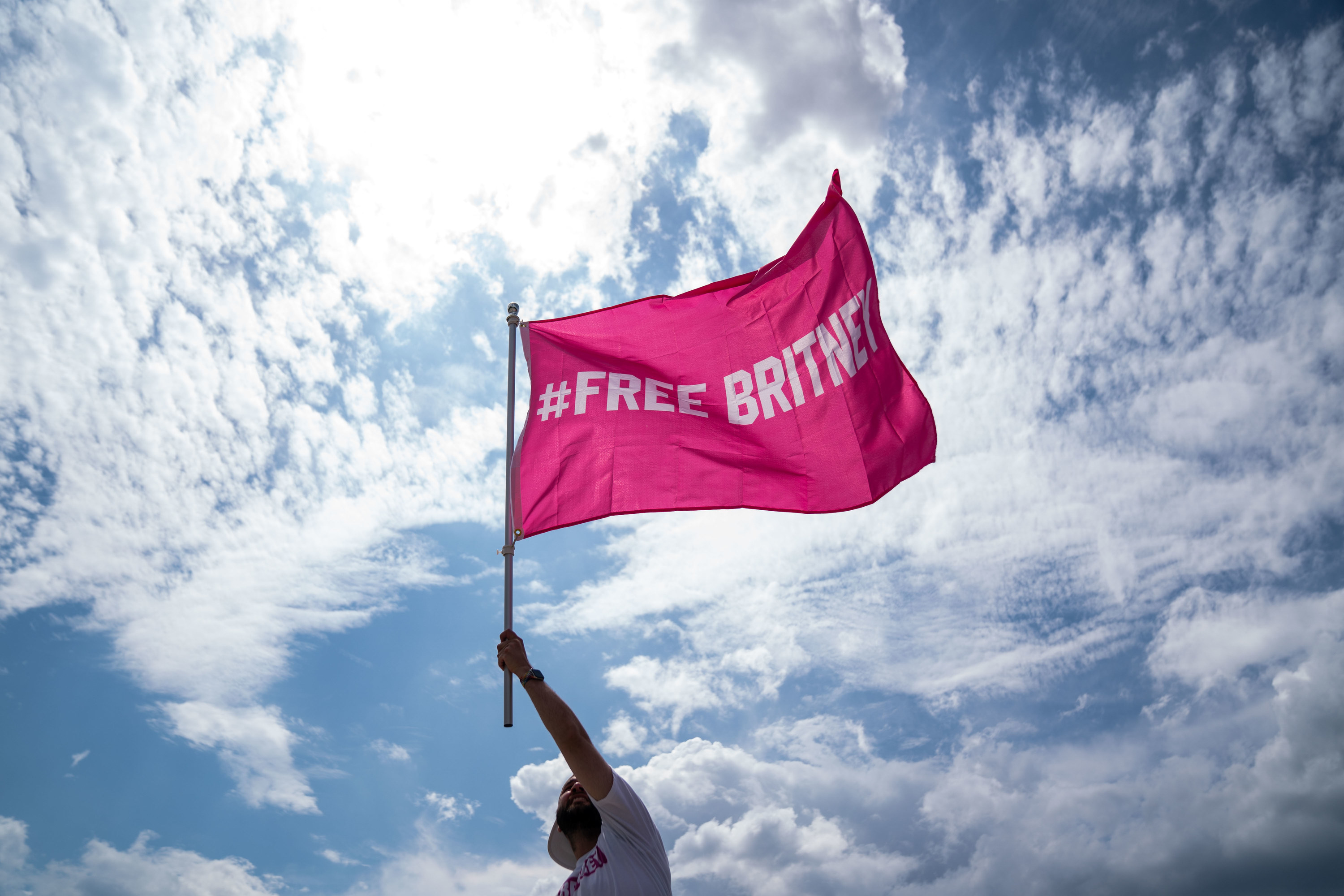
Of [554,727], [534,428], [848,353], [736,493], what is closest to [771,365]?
[848,353]

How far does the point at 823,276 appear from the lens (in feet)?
41.9

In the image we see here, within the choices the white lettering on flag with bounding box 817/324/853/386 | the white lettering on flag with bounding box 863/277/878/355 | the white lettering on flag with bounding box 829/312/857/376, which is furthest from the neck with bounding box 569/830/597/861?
the white lettering on flag with bounding box 863/277/878/355

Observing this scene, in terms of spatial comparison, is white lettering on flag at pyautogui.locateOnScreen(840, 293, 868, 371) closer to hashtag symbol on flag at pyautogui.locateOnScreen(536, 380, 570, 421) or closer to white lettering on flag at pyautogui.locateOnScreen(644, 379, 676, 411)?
white lettering on flag at pyautogui.locateOnScreen(644, 379, 676, 411)

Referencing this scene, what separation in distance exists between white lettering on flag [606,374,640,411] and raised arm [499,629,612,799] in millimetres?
5971

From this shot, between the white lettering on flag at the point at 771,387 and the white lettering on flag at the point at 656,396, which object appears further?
the white lettering on flag at the point at 656,396

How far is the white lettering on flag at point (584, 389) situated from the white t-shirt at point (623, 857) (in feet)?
22.4

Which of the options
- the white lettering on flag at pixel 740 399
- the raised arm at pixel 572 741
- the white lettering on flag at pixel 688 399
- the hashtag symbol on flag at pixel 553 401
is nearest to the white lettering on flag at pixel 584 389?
the hashtag symbol on flag at pixel 553 401

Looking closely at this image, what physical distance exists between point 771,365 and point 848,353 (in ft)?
3.72

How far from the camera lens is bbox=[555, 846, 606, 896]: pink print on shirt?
5.77 meters

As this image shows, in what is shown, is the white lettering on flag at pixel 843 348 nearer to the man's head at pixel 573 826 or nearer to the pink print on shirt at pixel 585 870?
the man's head at pixel 573 826

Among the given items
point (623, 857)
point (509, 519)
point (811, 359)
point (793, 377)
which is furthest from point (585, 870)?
point (811, 359)

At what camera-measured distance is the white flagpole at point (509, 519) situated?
8.41 meters

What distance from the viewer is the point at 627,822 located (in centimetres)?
579

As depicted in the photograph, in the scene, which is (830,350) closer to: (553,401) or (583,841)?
(553,401)
